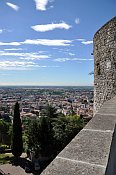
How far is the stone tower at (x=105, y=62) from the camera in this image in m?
5.07

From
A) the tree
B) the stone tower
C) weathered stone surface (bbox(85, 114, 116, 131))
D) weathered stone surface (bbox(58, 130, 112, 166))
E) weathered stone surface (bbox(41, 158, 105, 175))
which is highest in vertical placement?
the stone tower

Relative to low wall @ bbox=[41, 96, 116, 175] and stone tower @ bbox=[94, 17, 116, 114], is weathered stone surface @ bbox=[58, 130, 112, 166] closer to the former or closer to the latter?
low wall @ bbox=[41, 96, 116, 175]

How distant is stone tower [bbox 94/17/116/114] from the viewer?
5.07 metres

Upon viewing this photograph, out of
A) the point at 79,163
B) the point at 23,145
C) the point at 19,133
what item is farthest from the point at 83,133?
the point at 23,145

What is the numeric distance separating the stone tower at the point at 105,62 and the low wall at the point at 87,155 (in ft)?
8.43

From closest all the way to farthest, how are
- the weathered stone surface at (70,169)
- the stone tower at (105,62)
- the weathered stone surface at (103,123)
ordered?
the weathered stone surface at (70,169), the weathered stone surface at (103,123), the stone tower at (105,62)

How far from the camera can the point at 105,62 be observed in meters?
5.49

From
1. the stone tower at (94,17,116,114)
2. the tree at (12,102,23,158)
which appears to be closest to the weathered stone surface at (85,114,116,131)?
the stone tower at (94,17,116,114)

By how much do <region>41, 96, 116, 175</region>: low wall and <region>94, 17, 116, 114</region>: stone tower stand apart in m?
2.57

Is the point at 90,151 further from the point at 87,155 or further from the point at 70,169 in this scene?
the point at 70,169

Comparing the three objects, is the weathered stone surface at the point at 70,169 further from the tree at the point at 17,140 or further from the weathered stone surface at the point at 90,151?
the tree at the point at 17,140

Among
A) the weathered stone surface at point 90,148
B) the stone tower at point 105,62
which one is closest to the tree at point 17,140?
the stone tower at point 105,62

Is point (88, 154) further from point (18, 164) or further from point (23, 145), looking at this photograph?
point (23, 145)

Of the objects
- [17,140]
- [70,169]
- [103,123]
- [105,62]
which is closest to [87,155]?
[70,169]
